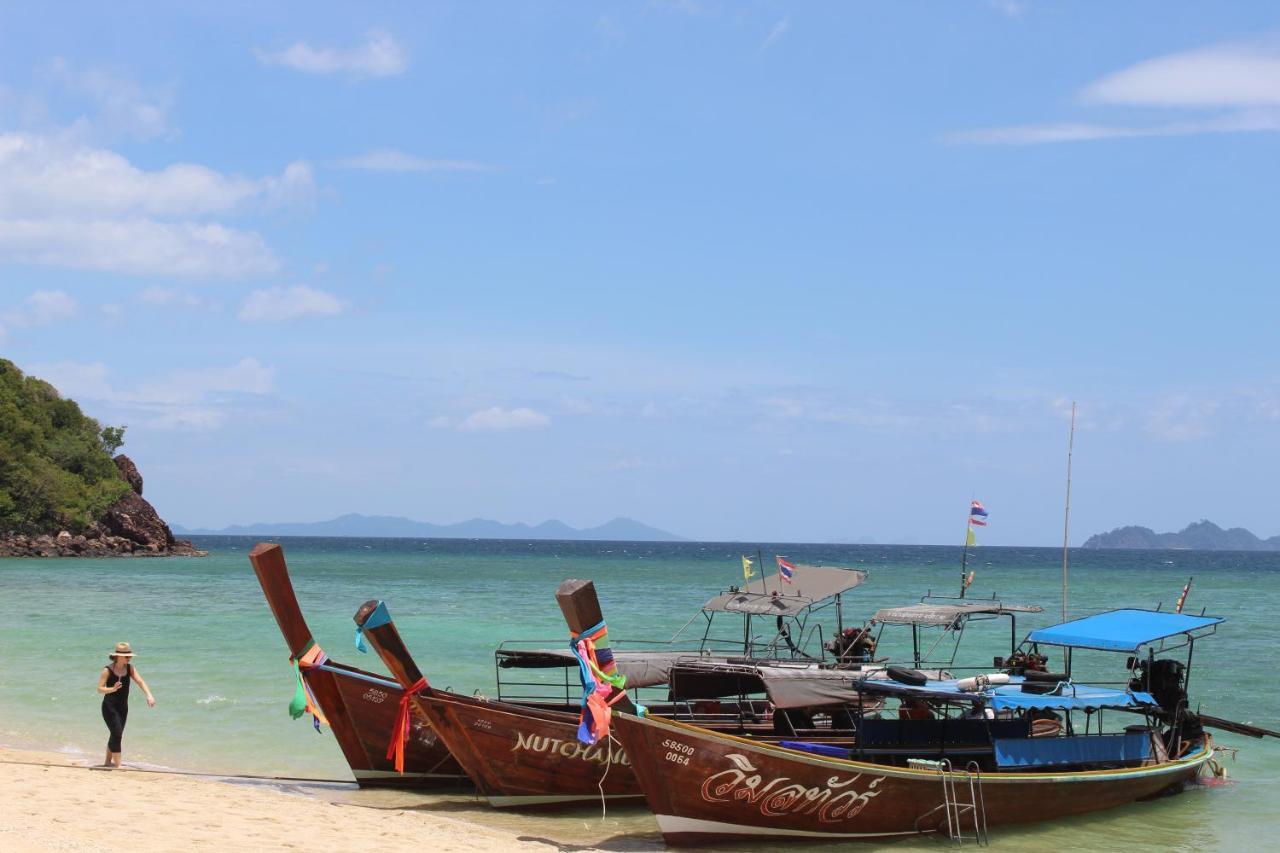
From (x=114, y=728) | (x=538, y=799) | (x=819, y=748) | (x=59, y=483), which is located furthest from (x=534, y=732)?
(x=59, y=483)

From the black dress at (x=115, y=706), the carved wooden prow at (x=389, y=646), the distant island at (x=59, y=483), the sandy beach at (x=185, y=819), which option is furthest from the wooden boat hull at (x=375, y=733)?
the distant island at (x=59, y=483)

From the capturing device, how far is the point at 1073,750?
16031 millimetres

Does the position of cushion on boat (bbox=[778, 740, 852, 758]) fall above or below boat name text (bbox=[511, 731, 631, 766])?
above

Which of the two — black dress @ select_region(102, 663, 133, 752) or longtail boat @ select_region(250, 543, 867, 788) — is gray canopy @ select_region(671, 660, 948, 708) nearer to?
longtail boat @ select_region(250, 543, 867, 788)

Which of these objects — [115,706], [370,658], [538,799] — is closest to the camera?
[538,799]

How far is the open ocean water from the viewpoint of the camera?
15977 millimetres

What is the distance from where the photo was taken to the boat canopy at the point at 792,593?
Result: 63.2 ft

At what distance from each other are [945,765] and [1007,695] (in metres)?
1.17

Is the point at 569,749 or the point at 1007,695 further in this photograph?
the point at 569,749

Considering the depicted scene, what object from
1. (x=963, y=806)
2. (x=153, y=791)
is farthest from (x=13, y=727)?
(x=963, y=806)

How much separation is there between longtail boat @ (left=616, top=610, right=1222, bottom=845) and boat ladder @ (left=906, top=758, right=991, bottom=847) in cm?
2

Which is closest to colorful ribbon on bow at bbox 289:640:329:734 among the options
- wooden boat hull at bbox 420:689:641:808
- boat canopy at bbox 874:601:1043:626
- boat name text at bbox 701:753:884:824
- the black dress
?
wooden boat hull at bbox 420:689:641:808

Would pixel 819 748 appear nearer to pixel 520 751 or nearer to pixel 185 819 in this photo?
pixel 520 751

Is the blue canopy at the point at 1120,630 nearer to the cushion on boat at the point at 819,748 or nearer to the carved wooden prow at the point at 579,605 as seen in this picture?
the cushion on boat at the point at 819,748
